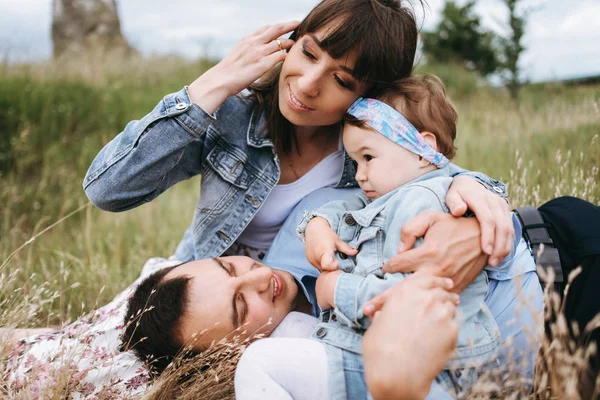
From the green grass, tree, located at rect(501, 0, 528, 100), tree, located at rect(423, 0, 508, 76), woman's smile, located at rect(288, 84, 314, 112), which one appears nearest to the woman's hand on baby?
woman's smile, located at rect(288, 84, 314, 112)

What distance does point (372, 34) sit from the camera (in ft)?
7.49

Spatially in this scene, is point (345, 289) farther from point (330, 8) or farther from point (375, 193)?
point (330, 8)

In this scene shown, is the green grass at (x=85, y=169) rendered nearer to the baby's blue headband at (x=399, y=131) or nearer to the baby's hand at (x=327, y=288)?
the baby's blue headband at (x=399, y=131)

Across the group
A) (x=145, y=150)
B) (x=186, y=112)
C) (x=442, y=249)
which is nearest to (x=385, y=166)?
(x=442, y=249)

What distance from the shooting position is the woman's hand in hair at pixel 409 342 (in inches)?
56.2

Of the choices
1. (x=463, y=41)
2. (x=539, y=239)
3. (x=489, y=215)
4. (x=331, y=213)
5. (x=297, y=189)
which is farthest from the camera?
(x=463, y=41)

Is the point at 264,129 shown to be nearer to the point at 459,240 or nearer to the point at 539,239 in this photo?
the point at 459,240

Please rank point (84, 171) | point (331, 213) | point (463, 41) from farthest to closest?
point (463, 41) → point (84, 171) → point (331, 213)

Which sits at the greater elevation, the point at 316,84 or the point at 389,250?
the point at 316,84

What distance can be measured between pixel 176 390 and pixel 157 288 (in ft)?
1.46

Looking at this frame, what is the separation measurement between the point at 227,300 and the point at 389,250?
715 millimetres

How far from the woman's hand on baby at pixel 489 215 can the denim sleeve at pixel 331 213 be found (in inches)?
18.4

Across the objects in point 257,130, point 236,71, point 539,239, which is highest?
point 236,71

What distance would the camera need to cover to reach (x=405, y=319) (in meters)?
1.49
